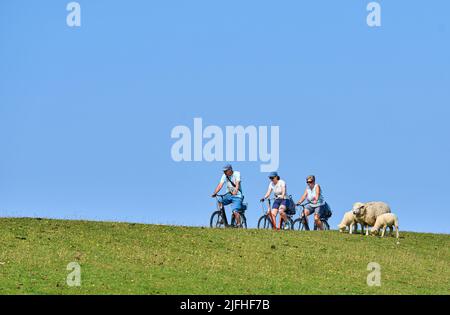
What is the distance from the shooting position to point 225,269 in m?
29.3

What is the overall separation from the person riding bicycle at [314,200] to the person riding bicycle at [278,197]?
89cm

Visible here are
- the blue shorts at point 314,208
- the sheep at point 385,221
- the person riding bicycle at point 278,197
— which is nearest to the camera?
the sheep at point 385,221

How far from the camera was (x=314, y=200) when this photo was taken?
4009 centimetres

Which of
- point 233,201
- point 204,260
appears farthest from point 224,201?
point 204,260

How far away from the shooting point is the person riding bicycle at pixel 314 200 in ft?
131

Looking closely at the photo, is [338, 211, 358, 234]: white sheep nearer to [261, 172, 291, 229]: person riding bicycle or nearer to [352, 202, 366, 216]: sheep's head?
[352, 202, 366, 216]: sheep's head

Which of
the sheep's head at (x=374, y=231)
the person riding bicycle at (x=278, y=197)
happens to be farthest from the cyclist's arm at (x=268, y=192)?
the sheep's head at (x=374, y=231)

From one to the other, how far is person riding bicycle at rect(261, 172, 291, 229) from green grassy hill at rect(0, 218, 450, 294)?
2.15 metres

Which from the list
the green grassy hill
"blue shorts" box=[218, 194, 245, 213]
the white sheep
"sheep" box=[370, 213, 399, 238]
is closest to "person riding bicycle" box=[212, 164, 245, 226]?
"blue shorts" box=[218, 194, 245, 213]

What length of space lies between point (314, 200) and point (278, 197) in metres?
1.53

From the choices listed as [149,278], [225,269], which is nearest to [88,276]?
[149,278]

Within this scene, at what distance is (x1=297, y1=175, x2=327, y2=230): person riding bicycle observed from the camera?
40000mm

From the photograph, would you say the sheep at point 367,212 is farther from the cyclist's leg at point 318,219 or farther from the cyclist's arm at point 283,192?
the cyclist's arm at point 283,192
